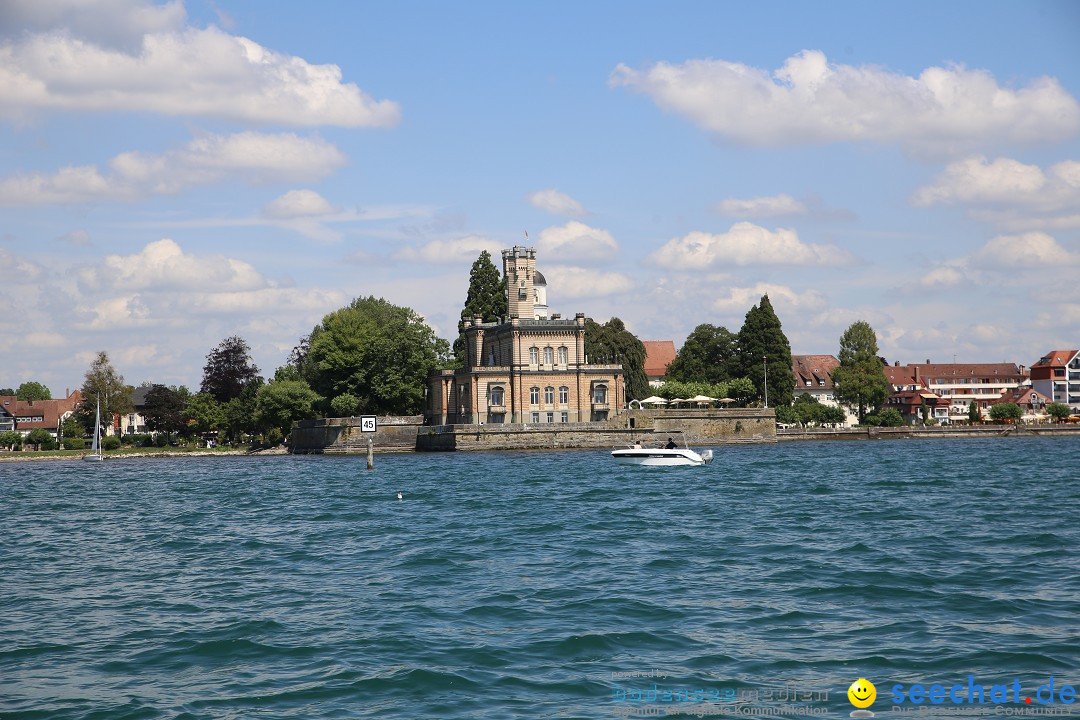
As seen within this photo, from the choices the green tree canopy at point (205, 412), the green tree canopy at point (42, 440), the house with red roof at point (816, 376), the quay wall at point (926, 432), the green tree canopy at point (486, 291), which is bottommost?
the quay wall at point (926, 432)

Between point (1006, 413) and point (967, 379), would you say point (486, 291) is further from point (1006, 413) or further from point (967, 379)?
point (967, 379)

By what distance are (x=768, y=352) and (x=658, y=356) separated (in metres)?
43.8

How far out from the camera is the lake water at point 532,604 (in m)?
14.1

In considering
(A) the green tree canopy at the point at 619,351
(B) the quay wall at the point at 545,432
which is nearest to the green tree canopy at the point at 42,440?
(B) the quay wall at the point at 545,432

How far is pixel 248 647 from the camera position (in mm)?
16781

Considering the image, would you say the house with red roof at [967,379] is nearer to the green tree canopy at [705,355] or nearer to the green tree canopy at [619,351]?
the green tree canopy at [705,355]

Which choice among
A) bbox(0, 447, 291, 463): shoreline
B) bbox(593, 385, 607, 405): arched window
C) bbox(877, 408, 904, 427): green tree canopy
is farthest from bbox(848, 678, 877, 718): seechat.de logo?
bbox(877, 408, 904, 427): green tree canopy

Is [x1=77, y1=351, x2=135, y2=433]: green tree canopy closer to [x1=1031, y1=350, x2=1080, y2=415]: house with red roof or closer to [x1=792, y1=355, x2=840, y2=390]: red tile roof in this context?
[x1=792, y1=355, x2=840, y2=390]: red tile roof

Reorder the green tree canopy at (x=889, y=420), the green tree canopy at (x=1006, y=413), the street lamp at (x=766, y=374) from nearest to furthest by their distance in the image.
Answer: the street lamp at (x=766, y=374), the green tree canopy at (x=889, y=420), the green tree canopy at (x=1006, y=413)

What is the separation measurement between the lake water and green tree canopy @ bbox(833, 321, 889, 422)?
3155 inches

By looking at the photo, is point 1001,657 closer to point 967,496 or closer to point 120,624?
point 120,624

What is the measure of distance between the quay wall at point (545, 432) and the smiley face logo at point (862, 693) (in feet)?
251

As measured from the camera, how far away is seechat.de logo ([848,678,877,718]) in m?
12.6

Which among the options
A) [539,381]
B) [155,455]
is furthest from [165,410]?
[539,381]
